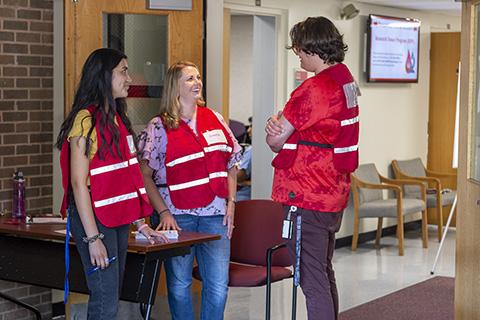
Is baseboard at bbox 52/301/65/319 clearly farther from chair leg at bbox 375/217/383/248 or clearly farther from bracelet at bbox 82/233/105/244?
chair leg at bbox 375/217/383/248

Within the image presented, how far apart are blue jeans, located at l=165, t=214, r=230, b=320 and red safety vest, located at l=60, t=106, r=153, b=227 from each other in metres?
0.74

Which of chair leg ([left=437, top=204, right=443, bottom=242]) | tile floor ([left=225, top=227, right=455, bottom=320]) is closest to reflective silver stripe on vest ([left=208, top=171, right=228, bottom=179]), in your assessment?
tile floor ([left=225, top=227, right=455, bottom=320])

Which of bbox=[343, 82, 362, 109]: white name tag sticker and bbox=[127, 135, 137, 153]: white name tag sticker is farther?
bbox=[127, 135, 137, 153]: white name tag sticker

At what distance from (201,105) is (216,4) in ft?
3.93

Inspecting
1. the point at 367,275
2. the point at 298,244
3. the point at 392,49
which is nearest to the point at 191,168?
the point at 298,244

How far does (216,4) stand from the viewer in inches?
246

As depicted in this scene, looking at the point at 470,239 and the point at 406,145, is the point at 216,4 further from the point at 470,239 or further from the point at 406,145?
the point at 406,145

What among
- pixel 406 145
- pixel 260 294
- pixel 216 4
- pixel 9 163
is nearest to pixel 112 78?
pixel 9 163

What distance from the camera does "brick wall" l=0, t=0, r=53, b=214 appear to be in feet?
18.2

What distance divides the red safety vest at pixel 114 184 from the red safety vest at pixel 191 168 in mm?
658

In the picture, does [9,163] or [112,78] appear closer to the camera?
[112,78]

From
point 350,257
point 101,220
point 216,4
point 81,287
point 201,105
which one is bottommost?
point 350,257

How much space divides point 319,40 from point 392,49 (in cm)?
647

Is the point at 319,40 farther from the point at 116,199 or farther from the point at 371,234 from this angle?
the point at 371,234
